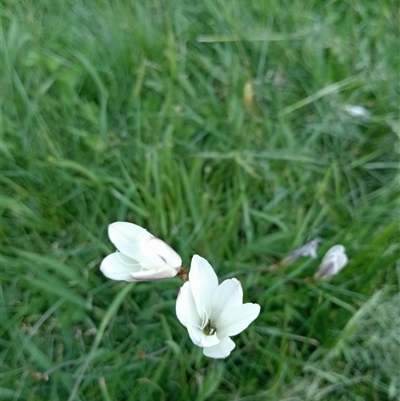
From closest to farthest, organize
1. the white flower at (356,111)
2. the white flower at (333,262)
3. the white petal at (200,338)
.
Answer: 1. the white petal at (200,338)
2. the white flower at (333,262)
3. the white flower at (356,111)

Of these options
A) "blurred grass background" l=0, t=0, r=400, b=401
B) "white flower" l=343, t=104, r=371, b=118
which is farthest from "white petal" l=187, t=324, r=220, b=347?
"white flower" l=343, t=104, r=371, b=118

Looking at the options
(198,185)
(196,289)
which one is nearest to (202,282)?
(196,289)

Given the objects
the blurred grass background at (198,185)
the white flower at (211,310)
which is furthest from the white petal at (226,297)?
the blurred grass background at (198,185)

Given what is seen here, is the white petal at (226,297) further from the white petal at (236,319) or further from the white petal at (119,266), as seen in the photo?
the white petal at (119,266)

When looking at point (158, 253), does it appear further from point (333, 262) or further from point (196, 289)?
point (333, 262)

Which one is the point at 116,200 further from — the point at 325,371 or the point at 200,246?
the point at 325,371

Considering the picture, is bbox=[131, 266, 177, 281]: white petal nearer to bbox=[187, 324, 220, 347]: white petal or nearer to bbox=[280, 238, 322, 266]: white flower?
bbox=[187, 324, 220, 347]: white petal
